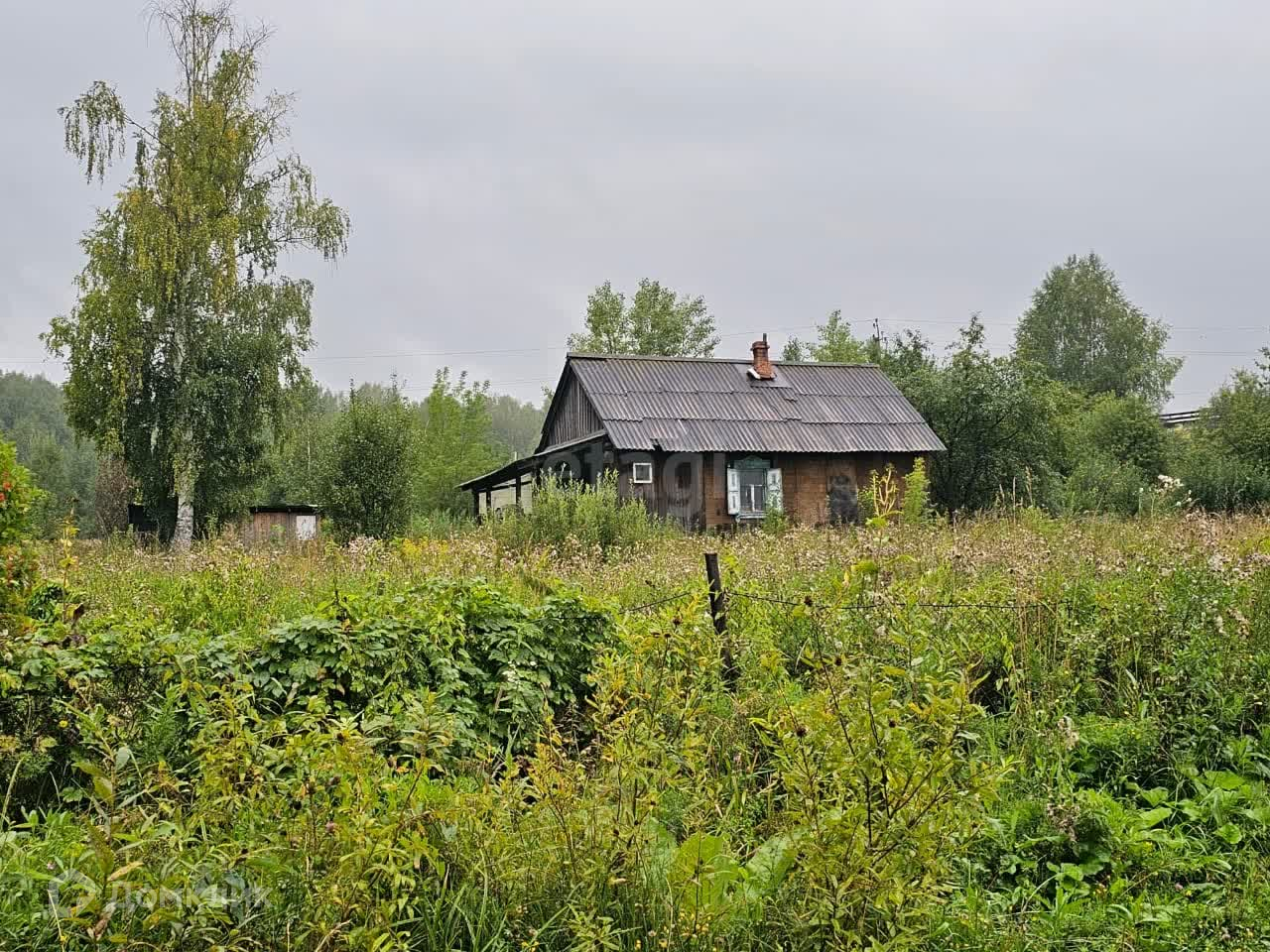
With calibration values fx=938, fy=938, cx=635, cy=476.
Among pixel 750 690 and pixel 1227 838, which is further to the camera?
pixel 750 690

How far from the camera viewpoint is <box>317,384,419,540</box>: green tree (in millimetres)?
19688

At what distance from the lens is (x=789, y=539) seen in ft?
31.7

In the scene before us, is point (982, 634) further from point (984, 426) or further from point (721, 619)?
point (984, 426)

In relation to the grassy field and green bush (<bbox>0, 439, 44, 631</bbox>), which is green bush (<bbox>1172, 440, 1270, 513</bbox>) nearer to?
the grassy field

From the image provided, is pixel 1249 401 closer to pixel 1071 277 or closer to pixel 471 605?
pixel 1071 277

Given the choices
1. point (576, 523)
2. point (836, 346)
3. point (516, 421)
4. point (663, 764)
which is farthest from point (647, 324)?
point (516, 421)

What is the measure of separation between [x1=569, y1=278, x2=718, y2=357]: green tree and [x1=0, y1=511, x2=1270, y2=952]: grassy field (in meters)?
37.2

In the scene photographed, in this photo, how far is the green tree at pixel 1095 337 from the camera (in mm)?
50625

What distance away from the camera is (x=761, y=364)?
2586 cm

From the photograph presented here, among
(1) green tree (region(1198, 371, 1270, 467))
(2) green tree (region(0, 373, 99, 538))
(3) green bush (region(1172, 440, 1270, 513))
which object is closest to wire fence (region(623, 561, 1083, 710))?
(2) green tree (region(0, 373, 99, 538))

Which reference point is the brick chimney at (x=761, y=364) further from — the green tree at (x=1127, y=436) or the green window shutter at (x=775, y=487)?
the green tree at (x=1127, y=436)

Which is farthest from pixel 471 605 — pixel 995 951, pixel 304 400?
pixel 304 400

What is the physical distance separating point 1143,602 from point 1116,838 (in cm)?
Answer: 204

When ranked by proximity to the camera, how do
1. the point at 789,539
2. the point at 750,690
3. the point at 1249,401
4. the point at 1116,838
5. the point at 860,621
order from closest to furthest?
the point at 1116,838
the point at 750,690
the point at 860,621
the point at 789,539
the point at 1249,401
